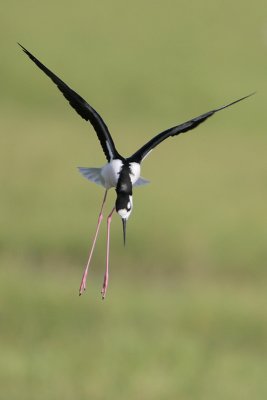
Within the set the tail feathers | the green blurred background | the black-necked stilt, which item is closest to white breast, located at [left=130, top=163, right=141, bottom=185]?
the black-necked stilt

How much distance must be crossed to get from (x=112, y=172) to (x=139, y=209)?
45.0 feet

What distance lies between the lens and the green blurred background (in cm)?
1136

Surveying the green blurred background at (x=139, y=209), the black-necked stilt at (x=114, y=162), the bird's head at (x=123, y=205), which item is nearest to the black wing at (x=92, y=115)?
the black-necked stilt at (x=114, y=162)

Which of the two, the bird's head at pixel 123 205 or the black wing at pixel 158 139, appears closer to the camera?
the bird's head at pixel 123 205

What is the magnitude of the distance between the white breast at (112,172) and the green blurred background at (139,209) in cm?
791

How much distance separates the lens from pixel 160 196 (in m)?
17.2

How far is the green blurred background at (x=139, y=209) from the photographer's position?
1136 centimetres

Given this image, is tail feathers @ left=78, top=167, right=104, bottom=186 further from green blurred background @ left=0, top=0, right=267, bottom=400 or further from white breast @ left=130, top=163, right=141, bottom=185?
green blurred background @ left=0, top=0, right=267, bottom=400

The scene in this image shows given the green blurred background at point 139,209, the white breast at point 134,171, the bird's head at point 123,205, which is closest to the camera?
the bird's head at point 123,205

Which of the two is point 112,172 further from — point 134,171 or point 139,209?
point 139,209

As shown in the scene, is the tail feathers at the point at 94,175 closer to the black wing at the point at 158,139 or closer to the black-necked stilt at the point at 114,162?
the black-necked stilt at the point at 114,162

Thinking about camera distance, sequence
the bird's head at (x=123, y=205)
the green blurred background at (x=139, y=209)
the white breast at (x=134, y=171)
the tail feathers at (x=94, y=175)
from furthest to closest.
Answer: the green blurred background at (x=139, y=209) < the tail feathers at (x=94, y=175) < the white breast at (x=134, y=171) < the bird's head at (x=123, y=205)

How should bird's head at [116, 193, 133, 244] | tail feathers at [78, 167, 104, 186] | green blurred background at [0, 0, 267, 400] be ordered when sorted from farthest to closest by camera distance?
1. green blurred background at [0, 0, 267, 400]
2. tail feathers at [78, 167, 104, 186]
3. bird's head at [116, 193, 133, 244]

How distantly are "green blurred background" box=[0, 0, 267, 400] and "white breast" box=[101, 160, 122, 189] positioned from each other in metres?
7.91
